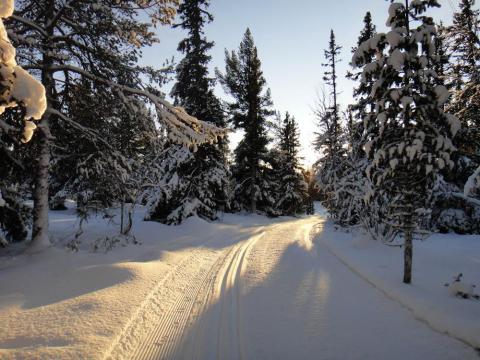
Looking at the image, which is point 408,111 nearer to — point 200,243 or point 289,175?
point 200,243

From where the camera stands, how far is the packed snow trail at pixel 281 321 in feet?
14.8

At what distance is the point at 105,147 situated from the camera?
1030 cm

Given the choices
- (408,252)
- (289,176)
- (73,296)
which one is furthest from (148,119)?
(289,176)

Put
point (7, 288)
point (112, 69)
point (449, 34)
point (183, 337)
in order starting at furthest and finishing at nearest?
point (112, 69), point (449, 34), point (7, 288), point (183, 337)

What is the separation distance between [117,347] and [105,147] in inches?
280

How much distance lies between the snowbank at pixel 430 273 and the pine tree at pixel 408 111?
716 millimetres

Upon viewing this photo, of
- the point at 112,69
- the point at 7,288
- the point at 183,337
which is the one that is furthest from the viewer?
the point at 112,69

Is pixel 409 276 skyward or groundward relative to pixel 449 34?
groundward

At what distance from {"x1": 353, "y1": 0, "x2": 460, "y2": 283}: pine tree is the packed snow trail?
2.03 metres

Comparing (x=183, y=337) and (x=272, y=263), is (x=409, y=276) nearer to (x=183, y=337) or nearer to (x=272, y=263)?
(x=272, y=263)

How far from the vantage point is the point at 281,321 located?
18.2 ft

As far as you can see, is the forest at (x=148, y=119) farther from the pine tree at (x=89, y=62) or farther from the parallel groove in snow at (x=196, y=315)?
the parallel groove in snow at (x=196, y=315)

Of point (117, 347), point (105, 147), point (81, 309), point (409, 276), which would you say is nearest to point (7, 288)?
point (81, 309)

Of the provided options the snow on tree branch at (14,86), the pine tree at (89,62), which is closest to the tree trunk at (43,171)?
the pine tree at (89,62)
